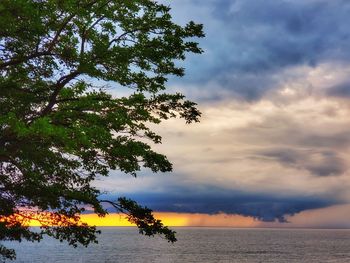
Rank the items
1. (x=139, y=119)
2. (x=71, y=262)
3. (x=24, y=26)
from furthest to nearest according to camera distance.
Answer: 1. (x=71, y=262)
2. (x=139, y=119)
3. (x=24, y=26)

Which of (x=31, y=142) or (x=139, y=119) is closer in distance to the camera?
(x=31, y=142)

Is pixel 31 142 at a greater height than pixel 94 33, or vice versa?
pixel 94 33

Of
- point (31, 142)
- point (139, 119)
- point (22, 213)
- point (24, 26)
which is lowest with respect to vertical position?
point (22, 213)

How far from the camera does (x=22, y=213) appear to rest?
838 inches

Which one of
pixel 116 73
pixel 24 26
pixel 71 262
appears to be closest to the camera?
pixel 24 26

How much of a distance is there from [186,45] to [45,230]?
1032cm

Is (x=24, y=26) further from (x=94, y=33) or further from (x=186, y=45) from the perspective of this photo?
(x=186, y=45)

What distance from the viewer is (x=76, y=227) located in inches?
795

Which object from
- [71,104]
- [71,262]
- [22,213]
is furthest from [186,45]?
[71,262]

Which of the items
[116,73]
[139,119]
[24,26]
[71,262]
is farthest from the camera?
[71,262]

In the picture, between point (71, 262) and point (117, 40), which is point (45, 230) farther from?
point (71, 262)

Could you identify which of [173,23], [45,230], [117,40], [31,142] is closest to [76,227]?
[45,230]

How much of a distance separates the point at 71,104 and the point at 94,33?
3.31m

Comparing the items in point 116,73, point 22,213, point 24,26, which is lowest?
point 22,213
